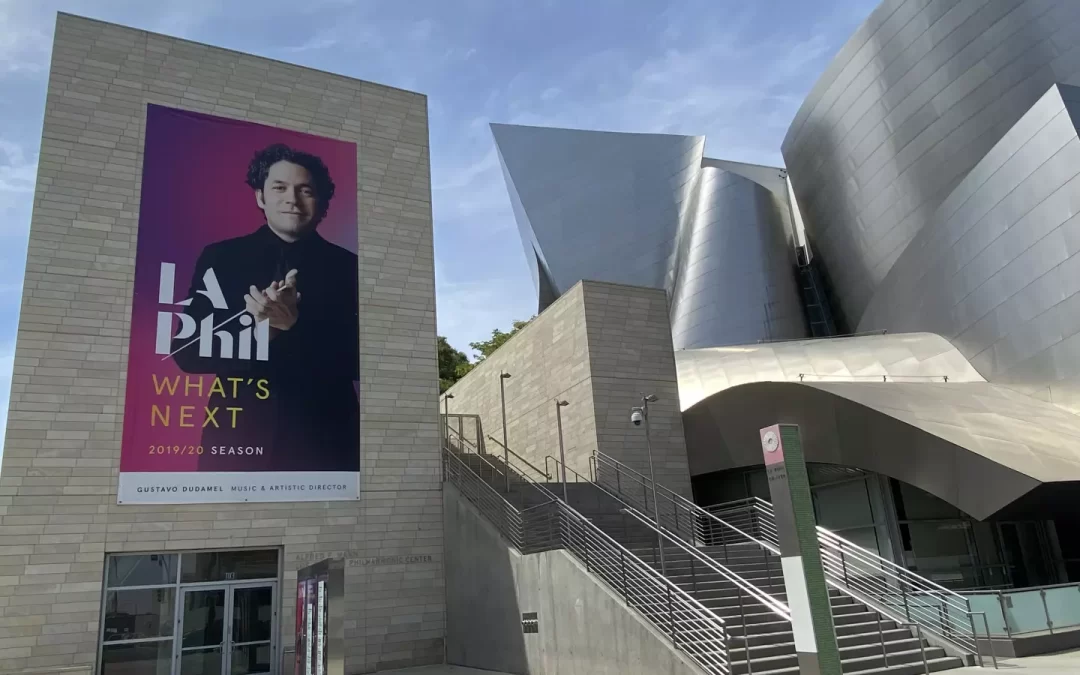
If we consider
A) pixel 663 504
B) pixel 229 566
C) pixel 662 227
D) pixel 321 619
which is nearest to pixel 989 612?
pixel 663 504

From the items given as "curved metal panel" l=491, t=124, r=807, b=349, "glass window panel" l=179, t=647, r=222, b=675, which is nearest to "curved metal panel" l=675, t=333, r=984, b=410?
"curved metal panel" l=491, t=124, r=807, b=349

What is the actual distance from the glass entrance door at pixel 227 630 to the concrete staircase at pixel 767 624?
620cm

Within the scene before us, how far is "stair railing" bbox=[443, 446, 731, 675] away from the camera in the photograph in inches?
358

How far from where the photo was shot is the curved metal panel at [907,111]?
22938 mm

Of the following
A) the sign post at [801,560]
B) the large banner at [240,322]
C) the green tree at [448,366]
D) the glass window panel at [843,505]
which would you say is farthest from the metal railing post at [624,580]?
the green tree at [448,366]

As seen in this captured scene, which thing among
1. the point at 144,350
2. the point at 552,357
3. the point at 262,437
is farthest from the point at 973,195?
the point at 144,350

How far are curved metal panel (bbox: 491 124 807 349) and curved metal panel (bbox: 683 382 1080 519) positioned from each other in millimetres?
12420

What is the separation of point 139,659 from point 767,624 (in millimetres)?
10000

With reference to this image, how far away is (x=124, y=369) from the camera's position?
45.9ft

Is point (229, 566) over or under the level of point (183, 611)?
over

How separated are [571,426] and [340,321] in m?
6.28

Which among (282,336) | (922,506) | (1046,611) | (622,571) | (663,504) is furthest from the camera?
(922,506)

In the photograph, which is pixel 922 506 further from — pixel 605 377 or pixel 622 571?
pixel 622 571

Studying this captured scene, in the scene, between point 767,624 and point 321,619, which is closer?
point 321,619
